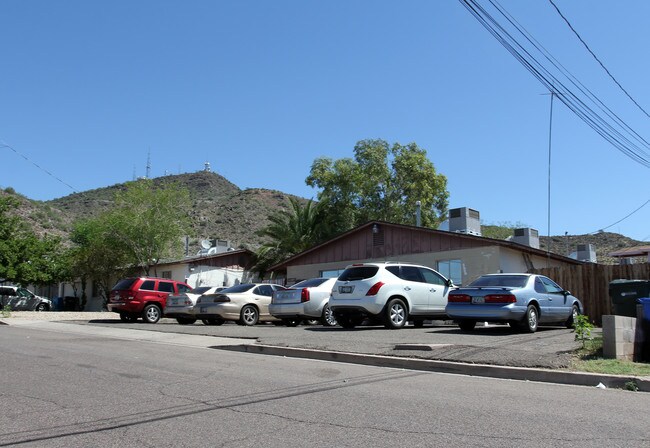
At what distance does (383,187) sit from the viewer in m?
41.3

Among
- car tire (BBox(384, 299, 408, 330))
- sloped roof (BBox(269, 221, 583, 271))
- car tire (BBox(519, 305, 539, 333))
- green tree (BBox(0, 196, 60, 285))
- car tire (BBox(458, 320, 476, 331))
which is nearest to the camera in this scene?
car tire (BBox(519, 305, 539, 333))

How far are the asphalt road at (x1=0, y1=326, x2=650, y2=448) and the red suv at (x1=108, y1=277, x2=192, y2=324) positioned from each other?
12.1 metres

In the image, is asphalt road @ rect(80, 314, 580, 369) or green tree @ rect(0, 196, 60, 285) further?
green tree @ rect(0, 196, 60, 285)

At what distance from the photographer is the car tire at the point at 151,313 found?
2195 cm

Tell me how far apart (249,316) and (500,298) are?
9115 millimetres

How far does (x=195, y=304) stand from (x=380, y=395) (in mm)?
13715

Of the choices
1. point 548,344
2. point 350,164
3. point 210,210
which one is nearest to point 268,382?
point 548,344

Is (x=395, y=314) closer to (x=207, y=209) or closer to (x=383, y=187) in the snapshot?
(x=383, y=187)

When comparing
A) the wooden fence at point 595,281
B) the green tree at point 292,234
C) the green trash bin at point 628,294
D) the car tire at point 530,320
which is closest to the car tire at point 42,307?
the green tree at point 292,234

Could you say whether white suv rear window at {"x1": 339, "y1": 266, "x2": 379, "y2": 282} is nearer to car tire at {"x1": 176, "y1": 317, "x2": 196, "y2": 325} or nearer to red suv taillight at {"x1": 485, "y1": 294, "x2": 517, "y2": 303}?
red suv taillight at {"x1": 485, "y1": 294, "x2": 517, "y2": 303}

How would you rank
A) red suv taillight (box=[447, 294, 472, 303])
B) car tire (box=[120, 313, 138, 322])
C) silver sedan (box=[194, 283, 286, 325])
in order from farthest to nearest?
car tire (box=[120, 313, 138, 322]), silver sedan (box=[194, 283, 286, 325]), red suv taillight (box=[447, 294, 472, 303])

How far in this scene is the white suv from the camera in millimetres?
14828

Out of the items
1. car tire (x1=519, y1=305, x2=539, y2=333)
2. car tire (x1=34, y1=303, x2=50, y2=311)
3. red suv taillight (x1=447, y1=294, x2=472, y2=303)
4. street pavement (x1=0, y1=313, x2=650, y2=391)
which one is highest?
red suv taillight (x1=447, y1=294, x2=472, y2=303)

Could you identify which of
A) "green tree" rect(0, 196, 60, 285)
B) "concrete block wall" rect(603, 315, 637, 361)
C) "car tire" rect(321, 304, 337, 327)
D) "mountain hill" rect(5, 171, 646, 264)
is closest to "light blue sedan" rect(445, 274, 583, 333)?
"concrete block wall" rect(603, 315, 637, 361)
